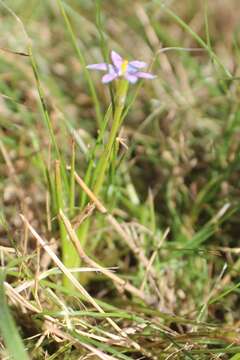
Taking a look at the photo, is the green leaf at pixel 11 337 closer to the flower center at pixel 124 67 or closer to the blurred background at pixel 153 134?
the blurred background at pixel 153 134

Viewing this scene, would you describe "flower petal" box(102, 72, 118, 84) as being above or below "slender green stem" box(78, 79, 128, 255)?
above

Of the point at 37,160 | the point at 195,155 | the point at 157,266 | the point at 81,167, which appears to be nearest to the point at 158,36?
the point at 195,155

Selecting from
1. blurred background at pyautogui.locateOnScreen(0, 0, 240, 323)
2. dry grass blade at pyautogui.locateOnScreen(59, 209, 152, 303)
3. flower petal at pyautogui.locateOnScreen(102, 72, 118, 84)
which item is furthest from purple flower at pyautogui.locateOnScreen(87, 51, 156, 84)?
dry grass blade at pyautogui.locateOnScreen(59, 209, 152, 303)

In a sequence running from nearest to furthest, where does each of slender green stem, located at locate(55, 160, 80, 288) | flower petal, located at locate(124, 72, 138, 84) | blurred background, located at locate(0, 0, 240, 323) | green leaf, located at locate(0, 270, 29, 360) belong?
green leaf, located at locate(0, 270, 29, 360) → flower petal, located at locate(124, 72, 138, 84) → slender green stem, located at locate(55, 160, 80, 288) → blurred background, located at locate(0, 0, 240, 323)

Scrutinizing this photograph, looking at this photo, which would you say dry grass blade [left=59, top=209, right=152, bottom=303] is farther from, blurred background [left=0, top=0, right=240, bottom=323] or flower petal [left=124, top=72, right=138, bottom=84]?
flower petal [left=124, top=72, right=138, bottom=84]

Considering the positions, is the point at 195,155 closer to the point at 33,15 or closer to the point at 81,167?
the point at 81,167

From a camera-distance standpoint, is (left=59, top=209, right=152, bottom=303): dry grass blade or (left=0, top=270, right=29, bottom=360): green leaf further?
(left=59, top=209, right=152, bottom=303): dry grass blade

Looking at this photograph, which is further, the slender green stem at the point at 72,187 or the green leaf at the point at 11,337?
the slender green stem at the point at 72,187

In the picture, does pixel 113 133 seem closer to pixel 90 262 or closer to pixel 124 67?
pixel 124 67

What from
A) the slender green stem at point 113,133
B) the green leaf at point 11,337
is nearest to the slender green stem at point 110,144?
the slender green stem at point 113,133
